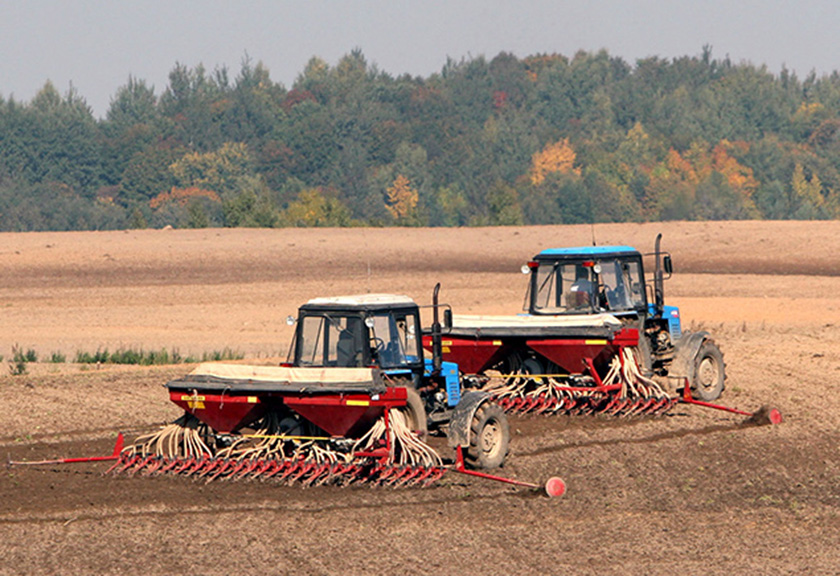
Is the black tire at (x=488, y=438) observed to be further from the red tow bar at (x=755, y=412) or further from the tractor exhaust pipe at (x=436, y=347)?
the red tow bar at (x=755, y=412)

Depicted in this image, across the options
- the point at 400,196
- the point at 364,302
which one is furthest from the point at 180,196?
the point at 364,302

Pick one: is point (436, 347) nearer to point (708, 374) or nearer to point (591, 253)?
point (591, 253)

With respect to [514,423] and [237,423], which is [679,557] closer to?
[237,423]

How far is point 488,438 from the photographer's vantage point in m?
14.5

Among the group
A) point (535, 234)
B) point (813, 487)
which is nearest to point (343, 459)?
point (813, 487)

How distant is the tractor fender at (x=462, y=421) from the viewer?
14.1 metres

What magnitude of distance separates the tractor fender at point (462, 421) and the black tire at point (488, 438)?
84 millimetres

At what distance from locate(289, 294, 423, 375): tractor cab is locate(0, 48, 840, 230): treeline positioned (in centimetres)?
5750

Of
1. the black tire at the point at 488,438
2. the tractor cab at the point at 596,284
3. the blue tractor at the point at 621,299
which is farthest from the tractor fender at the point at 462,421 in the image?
the tractor cab at the point at 596,284

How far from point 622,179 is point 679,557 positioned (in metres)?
83.4

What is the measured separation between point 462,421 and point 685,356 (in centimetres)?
618

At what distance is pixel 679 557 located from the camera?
11.0 meters

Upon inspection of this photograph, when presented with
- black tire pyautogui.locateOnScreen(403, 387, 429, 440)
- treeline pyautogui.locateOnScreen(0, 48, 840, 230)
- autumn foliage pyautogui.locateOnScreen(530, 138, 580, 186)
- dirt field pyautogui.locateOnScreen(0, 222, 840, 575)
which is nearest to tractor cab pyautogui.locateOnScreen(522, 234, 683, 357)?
dirt field pyautogui.locateOnScreen(0, 222, 840, 575)

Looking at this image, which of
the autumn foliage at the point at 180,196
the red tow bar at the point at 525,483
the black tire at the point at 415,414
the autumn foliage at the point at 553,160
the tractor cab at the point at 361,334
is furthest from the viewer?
the autumn foliage at the point at 553,160
